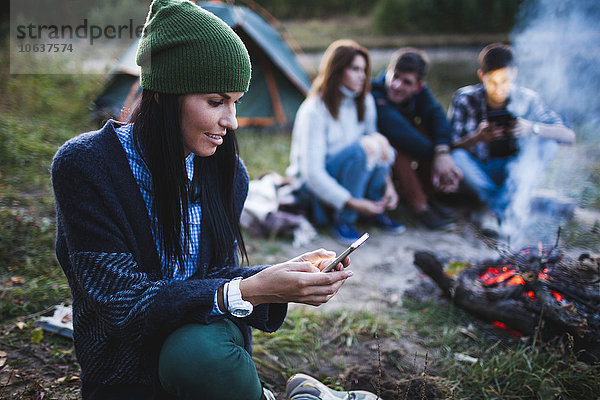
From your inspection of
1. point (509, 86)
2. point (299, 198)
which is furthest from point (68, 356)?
point (509, 86)

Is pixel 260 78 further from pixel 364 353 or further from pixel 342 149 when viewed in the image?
pixel 364 353

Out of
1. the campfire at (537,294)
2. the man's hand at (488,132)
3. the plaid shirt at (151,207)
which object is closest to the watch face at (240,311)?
the plaid shirt at (151,207)

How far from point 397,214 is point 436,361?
7.40 ft

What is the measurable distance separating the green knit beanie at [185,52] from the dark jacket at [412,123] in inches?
116

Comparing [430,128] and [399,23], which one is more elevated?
[399,23]

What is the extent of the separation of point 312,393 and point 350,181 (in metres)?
2.34

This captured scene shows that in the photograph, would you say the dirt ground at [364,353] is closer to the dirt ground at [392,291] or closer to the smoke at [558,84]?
the dirt ground at [392,291]

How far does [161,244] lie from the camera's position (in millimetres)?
1585

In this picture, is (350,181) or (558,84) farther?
(558,84)

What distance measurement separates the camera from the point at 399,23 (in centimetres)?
1206

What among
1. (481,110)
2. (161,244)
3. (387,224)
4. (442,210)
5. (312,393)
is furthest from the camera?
(442,210)

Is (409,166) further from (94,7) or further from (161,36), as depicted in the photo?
(94,7)

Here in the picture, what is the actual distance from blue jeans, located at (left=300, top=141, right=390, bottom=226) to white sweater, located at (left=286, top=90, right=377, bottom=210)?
9 centimetres

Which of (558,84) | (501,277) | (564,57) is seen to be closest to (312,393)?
(501,277)
